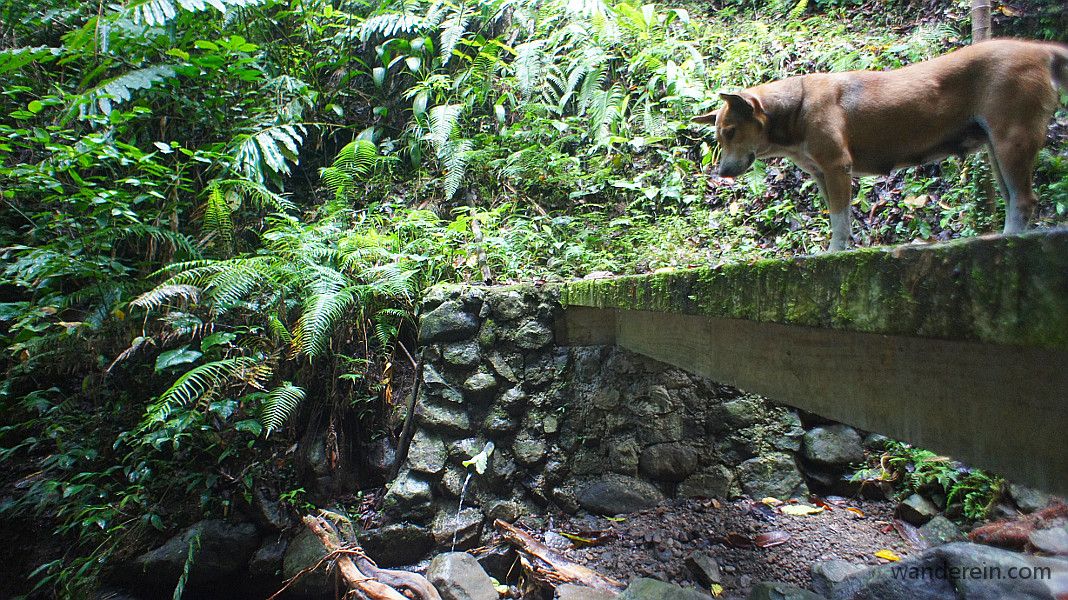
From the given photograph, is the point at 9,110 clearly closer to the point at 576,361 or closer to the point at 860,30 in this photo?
the point at 576,361

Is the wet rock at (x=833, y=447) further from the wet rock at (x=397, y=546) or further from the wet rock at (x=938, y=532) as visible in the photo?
the wet rock at (x=397, y=546)

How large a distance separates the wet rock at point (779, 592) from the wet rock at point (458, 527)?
182cm

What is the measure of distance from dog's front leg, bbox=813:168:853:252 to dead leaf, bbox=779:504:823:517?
2008 mm

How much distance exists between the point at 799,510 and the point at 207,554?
13.8ft

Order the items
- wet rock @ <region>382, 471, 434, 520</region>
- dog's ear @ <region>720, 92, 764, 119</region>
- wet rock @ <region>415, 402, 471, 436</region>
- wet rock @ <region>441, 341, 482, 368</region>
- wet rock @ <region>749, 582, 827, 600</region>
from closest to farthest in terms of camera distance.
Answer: dog's ear @ <region>720, 92, 764, 119</region> < wet rock @ <region>749, 582, 827, 600</region> < wet rock @ <region>382, 471, 434, 520</region> < wet rock @ <region>415, 402, 471, 436</region> < wet rock @ <region>441, 341, 482, 368</region>

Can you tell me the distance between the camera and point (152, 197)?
5215 mm

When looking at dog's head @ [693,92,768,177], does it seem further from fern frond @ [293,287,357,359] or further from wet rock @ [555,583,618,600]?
fern frond @ [293,287,357,359]

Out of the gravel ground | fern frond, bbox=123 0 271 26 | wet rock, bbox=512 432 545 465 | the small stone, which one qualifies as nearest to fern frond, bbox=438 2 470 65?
fern frond, bbox=123 0 271 26

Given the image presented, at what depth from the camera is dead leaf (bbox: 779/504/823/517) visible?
124 inches

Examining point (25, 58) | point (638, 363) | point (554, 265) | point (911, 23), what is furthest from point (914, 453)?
point (25, 58)

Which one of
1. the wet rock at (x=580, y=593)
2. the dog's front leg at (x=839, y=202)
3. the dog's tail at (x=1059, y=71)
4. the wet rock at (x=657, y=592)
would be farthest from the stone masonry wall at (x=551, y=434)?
the dog's tail at (x=1059, y=71)

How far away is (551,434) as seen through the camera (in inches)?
148

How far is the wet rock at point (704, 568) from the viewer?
2777mm

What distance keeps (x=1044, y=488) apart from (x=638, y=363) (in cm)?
286
